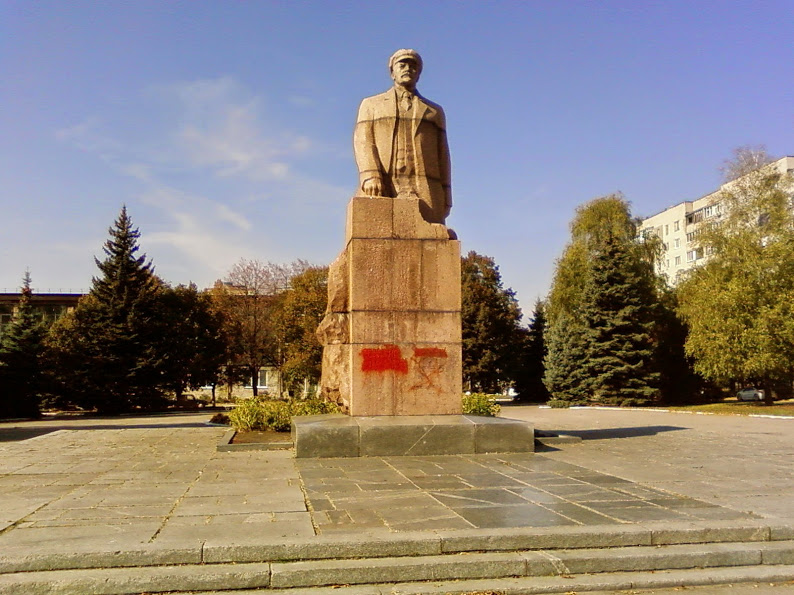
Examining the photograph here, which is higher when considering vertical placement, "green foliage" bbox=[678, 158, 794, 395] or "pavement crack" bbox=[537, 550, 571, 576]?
"green foliage" bbox=[678, 158, 794, 395]

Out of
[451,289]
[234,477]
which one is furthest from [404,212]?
[234,477]

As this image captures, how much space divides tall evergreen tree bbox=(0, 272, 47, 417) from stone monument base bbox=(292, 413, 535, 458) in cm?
2893

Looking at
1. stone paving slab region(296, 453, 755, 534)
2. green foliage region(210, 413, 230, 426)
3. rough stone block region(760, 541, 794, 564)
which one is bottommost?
rough stone block region(760, 541, 794, 564)

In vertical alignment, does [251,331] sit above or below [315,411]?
above

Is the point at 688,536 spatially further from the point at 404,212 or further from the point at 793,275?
the point at 793,275

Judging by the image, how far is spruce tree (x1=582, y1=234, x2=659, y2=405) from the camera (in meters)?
33.2

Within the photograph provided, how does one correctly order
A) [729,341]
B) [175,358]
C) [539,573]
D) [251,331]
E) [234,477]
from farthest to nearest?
[251,331]
[175,358]
[729,341]
[234,477]
[539,573]

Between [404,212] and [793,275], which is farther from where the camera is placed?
[793,275]

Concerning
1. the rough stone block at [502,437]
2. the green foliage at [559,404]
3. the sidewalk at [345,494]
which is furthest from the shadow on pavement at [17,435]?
the green foliage at [559,404]

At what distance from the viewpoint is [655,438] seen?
12.2 m

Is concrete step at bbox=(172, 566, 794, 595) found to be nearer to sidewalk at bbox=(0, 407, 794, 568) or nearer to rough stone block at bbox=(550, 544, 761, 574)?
rough stone block at bbox=(550, 544, 761, 574)

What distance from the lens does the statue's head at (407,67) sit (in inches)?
427

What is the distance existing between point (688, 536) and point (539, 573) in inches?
49.6

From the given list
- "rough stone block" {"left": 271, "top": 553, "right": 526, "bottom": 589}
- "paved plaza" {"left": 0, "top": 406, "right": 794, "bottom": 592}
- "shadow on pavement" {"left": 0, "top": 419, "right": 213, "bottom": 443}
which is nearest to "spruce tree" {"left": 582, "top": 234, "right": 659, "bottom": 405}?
"shadow on pavement" {"left": 0, "top": 419, "right": 213, "bottom": 443}
